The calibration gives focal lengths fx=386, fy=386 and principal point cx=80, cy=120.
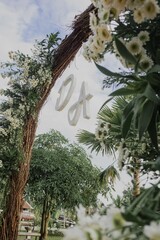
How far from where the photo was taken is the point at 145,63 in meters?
0.98

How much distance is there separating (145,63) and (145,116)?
137 mm

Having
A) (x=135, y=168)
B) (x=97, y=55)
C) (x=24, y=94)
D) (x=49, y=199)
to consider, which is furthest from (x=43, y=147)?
(x=97, y=55)

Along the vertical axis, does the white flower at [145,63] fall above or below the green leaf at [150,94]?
above

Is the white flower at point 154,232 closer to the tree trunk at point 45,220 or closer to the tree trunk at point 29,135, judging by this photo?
the tree trunk at point 29,135

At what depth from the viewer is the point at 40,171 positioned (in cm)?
798

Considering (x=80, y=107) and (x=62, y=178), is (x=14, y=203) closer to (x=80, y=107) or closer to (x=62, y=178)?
(x=80, y=107)

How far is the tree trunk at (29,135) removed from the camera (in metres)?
3.22

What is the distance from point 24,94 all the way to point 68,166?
4.60m

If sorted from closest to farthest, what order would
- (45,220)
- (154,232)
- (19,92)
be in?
(154,232) → (19,92) → (45,220)

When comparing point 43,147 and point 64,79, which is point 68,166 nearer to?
point 43,147

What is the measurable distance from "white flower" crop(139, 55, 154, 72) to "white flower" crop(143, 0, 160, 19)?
11 cm

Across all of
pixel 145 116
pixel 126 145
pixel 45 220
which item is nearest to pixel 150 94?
pixel 145 116

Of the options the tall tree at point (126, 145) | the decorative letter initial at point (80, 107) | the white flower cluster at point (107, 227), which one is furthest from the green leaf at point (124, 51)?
the decorative letter initial at point (80, 107)

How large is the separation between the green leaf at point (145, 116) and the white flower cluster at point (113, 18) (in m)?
0.10
